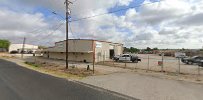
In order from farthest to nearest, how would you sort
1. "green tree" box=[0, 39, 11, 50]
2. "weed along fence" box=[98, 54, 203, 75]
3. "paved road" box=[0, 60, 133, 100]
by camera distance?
"green tree" box=[0, 39, 11, 50] < "weed along fence" box=[98, 54, 203, 75] < "paved road" box=[0, 60, 133, 100]

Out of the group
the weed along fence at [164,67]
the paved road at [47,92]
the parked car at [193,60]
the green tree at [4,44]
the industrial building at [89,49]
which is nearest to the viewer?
the paved road at [47,92]

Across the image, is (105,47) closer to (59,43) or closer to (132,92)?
(59,43)

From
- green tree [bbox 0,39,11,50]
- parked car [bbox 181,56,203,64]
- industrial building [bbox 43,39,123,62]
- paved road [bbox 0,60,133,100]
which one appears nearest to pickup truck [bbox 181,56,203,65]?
parked car [bbox 181,56,203,64]

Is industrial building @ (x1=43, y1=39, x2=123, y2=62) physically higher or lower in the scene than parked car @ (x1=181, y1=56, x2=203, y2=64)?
higher

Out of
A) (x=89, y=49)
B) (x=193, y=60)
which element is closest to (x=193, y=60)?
(x=193, y=60)

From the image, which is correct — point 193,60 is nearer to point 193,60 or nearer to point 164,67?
point 193,60

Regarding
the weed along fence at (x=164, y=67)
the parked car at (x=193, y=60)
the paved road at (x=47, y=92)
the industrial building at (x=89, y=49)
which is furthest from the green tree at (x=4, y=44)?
the paved road at (x=47, y=92)

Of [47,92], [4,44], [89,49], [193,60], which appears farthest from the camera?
[4,44]

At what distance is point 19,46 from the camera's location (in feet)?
495

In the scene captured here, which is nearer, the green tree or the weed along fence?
the weed along fence

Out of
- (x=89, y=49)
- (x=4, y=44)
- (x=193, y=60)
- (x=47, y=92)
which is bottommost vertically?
(x=47, y=92)

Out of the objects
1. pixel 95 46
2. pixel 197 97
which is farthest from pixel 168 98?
pixel 95 46

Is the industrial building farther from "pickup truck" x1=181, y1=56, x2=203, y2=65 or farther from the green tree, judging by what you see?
the green tree

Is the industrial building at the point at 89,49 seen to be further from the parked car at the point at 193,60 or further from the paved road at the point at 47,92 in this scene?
the paved road at the point at 47,92
